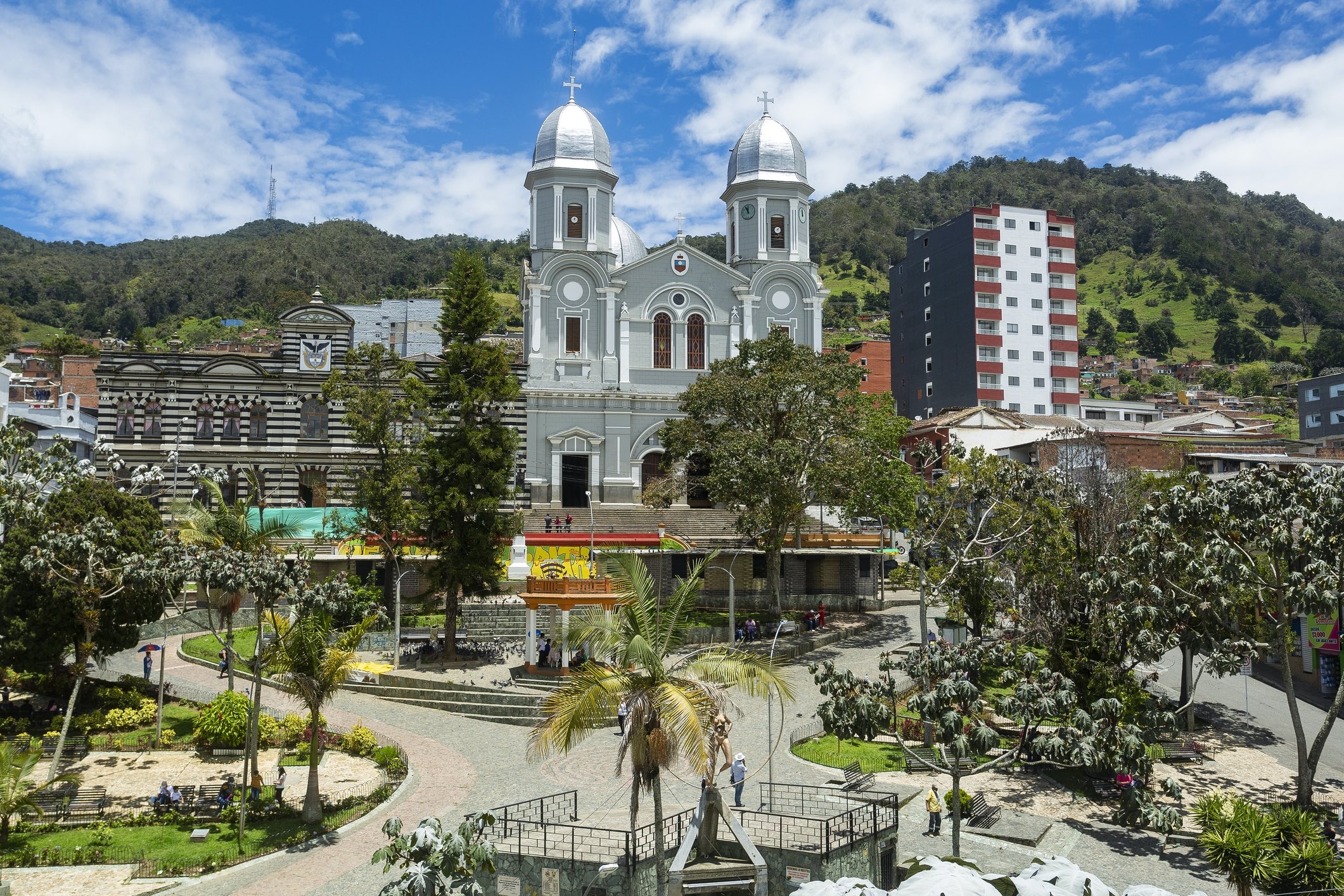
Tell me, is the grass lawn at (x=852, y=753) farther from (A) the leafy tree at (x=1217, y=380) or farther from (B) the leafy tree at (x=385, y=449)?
(A) the leafy tree at (x=1217, y=380)

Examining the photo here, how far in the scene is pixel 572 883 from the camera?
634 inches

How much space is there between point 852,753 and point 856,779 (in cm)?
423

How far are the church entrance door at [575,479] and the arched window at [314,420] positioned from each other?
1173cm

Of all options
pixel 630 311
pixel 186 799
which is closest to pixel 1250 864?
pixel 186 799

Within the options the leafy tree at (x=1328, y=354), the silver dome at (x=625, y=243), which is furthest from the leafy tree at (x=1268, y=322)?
the silver dome at (x=625, y=243)

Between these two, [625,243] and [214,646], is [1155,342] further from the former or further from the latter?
[214,646]

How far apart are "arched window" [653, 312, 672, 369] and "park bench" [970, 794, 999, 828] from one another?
36164 mm

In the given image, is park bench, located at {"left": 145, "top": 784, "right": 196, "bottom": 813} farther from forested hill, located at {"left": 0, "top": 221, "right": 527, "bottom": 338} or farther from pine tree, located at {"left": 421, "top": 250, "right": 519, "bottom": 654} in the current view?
forested hill, located at {"left": 0, "top": 221, "right": 527, "bottom": 338}

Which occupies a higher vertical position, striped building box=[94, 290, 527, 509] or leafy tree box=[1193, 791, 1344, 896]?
striped building box=[94, 290, 527, 509]

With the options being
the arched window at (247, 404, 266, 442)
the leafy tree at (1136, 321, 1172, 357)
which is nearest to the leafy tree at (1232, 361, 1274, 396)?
the leafy tree at (1136, 321, 1172, 357)

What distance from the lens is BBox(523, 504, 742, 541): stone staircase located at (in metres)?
46.2

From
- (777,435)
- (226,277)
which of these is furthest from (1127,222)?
(777,435)

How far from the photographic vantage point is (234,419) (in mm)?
50625

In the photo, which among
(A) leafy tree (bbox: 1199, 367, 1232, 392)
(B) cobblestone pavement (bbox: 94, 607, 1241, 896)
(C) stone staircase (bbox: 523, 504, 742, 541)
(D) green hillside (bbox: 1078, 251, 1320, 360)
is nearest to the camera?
(B) cobblestone pavement (bbox: 94, 607, 1241, 896)
